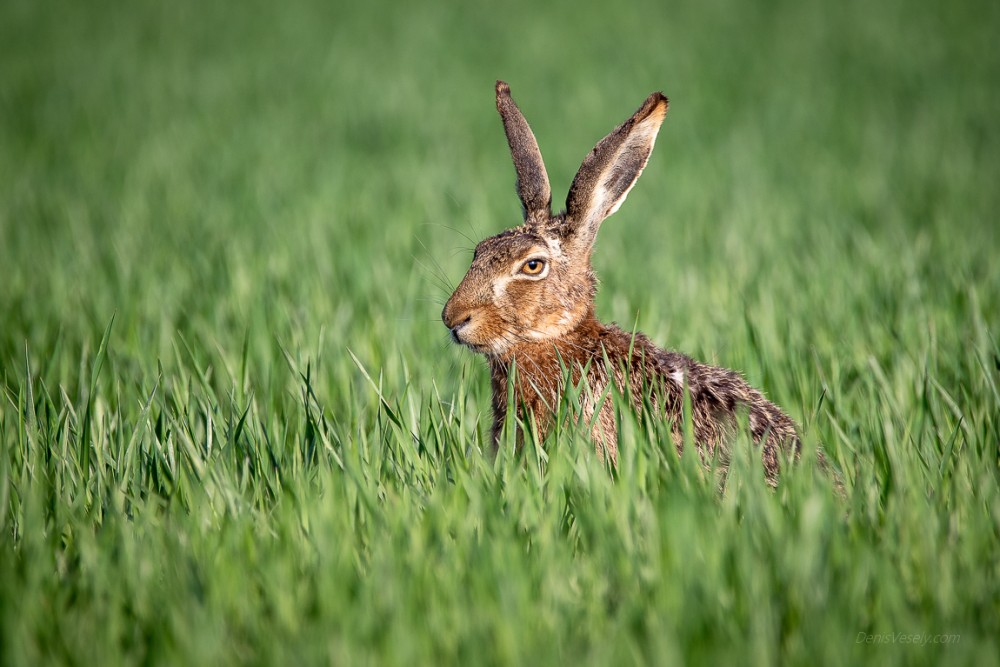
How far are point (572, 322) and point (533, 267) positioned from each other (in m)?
0.28

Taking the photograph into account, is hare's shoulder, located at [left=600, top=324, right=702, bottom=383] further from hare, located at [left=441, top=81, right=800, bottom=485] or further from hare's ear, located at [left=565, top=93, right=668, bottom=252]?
hare's ear, located at [left=565, top=93, right=668, bottom=252]

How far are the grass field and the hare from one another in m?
0.23

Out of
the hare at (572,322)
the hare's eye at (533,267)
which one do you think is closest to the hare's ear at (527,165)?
the hare at (572,322)

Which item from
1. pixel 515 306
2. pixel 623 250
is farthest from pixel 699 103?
pixel 515 306

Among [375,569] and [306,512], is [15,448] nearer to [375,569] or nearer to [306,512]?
[306,512]

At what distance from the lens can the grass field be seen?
2.08m

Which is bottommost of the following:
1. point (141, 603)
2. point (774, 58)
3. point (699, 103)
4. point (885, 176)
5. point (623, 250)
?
point (141, 603)

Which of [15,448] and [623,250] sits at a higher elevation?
[623,250]

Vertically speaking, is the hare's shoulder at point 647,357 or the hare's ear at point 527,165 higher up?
the hare's ear at point 527,165

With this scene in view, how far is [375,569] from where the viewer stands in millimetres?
2186

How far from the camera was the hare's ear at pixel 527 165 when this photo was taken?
12.4 ft

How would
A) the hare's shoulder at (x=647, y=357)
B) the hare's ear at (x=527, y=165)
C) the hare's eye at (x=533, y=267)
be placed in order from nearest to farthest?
1. the hare's shoulder at (x=647, y=357)
2. the hare's eye at (x=533, y=267)
3. the hare's ear at (x=527, y=165)

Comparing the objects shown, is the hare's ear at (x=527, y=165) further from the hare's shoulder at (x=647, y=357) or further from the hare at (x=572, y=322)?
the hare's shoulder at (x=647, y=357)

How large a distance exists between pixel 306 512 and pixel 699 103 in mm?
9747
